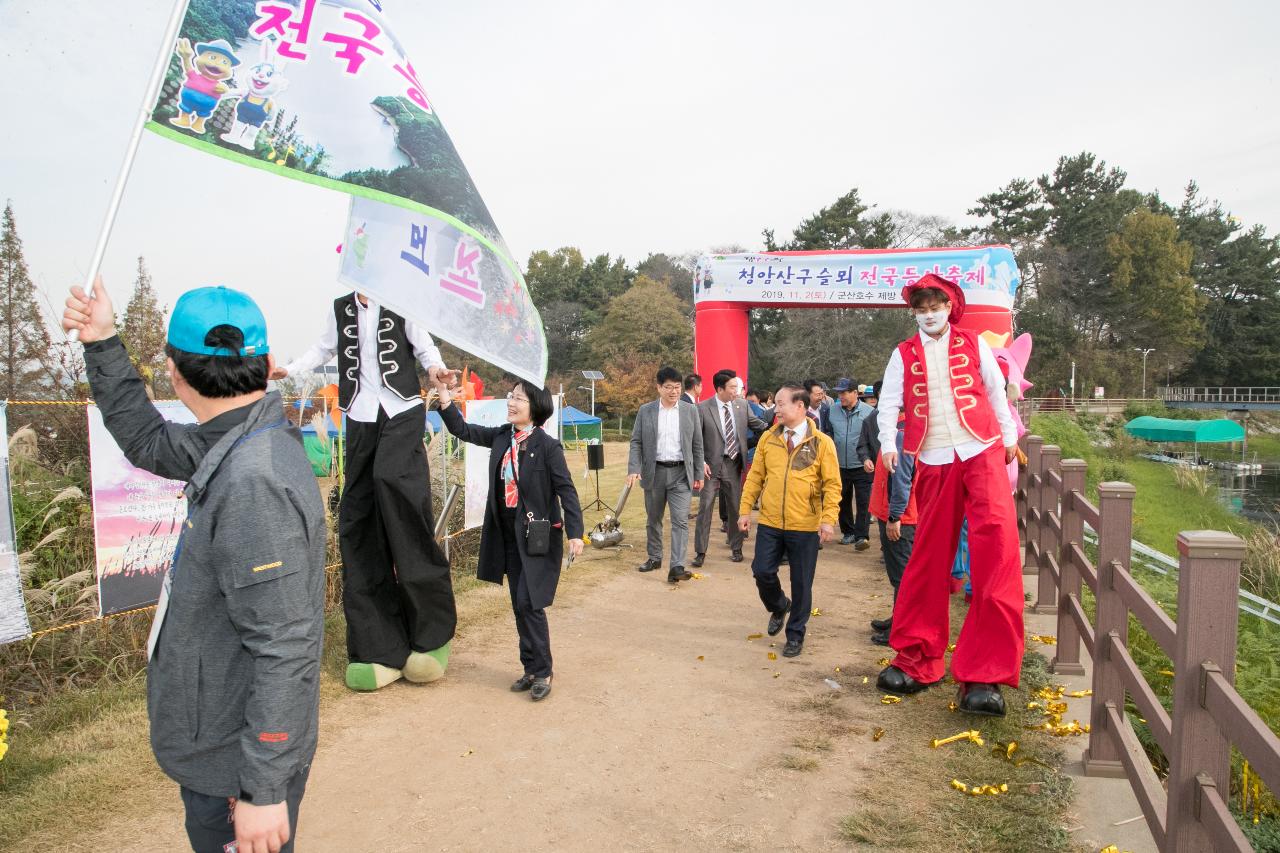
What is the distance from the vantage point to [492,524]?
4.77m

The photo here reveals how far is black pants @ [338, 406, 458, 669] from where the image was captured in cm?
449

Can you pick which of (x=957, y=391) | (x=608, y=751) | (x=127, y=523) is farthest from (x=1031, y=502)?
(x=127, y=523)

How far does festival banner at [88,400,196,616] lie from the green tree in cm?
205

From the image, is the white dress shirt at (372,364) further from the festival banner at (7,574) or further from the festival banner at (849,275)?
the festival banner at (849,275)

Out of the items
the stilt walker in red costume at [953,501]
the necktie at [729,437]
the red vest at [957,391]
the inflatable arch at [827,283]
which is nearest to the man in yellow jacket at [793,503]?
the stilt walker in red costume at [953,501]

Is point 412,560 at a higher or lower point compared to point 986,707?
higher

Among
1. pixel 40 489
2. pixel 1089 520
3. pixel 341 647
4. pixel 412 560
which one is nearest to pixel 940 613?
pixel 1089 520

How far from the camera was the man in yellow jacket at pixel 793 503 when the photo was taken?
5.26 meters

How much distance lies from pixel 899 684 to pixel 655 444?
361 centimetres

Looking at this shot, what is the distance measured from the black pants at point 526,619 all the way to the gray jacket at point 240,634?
9.21 feet

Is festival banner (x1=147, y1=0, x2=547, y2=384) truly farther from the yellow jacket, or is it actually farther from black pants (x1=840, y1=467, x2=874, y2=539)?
black pants (x1=840, y1=467, x2=874, y2=539)

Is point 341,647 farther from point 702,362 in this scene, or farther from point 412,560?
point 702,362

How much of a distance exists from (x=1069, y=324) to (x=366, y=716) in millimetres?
47102

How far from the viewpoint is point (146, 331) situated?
6938 mm
